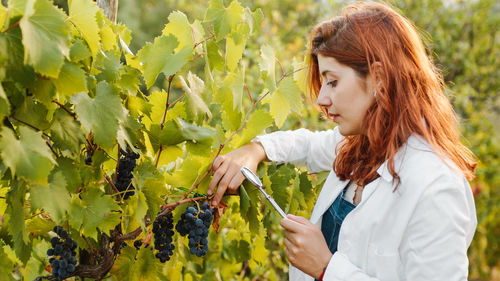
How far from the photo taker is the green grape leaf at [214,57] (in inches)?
59.1

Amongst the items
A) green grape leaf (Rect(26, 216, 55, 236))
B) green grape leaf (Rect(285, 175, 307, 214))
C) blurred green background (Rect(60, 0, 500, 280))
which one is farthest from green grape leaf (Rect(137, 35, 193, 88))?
blurred green background (Rect(60, 0, 500, 280))

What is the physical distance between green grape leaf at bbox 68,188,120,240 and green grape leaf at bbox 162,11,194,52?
51cm

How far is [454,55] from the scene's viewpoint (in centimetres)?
569

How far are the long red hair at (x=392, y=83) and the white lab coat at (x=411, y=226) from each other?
0.05 metres

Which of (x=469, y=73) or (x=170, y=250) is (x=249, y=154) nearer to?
(x=170, y=250)

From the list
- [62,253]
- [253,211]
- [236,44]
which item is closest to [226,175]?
[253,211]

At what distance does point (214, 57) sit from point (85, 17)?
485 millimetres

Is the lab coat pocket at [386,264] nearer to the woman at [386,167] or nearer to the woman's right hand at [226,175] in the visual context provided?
the woman at [386,167]

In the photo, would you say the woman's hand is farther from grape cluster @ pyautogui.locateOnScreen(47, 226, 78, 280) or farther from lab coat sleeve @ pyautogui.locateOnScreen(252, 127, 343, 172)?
grape cluster @ pyautogui.locateOnScreen(47, 226, 78, 280)

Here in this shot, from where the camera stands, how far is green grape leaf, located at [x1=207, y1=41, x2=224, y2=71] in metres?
1.50

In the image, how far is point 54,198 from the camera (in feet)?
3.39

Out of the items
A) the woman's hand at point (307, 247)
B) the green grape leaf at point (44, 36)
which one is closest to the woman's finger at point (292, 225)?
the woman's hand at point (307, 247)

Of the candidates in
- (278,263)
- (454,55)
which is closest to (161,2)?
(454,55)

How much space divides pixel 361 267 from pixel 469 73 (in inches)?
187
